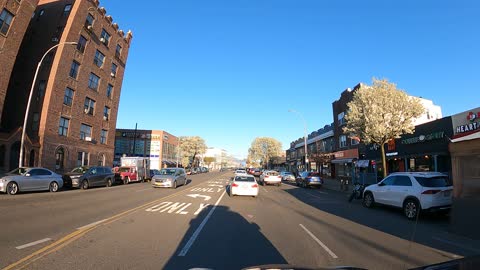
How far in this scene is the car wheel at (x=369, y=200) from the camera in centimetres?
1609

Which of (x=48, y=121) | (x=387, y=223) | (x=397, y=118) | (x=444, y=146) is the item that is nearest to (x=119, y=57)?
(x=48, y=121)

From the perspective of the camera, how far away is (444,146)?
79.9ft

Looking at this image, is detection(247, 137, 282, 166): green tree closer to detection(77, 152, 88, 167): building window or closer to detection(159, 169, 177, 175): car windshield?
detection(77, 152, 88, 167): building window

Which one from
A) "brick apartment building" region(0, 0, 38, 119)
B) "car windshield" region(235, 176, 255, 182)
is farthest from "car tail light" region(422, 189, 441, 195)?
"brick apartment building" region(0, 0, 38, 119)

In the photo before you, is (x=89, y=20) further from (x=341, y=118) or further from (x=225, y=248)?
(x=225, y=248)

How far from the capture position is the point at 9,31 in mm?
26844

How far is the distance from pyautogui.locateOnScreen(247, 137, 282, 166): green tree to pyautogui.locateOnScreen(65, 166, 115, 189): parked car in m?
81.5

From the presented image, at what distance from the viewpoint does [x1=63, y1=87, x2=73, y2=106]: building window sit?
34.7 meters

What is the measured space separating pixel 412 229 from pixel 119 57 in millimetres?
43489

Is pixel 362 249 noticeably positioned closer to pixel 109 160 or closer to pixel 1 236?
pixel 1 236

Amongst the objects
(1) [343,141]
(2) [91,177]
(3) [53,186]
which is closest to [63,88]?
(2) [91,177]

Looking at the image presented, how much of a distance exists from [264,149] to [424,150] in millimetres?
84680

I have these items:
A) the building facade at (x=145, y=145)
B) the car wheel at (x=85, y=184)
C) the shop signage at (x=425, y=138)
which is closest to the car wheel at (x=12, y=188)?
the car wheel at (x=85, y=184)

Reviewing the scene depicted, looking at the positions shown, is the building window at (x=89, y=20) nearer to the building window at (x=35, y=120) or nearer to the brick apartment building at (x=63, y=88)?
the brick apartment building at (x=63, y=88)
